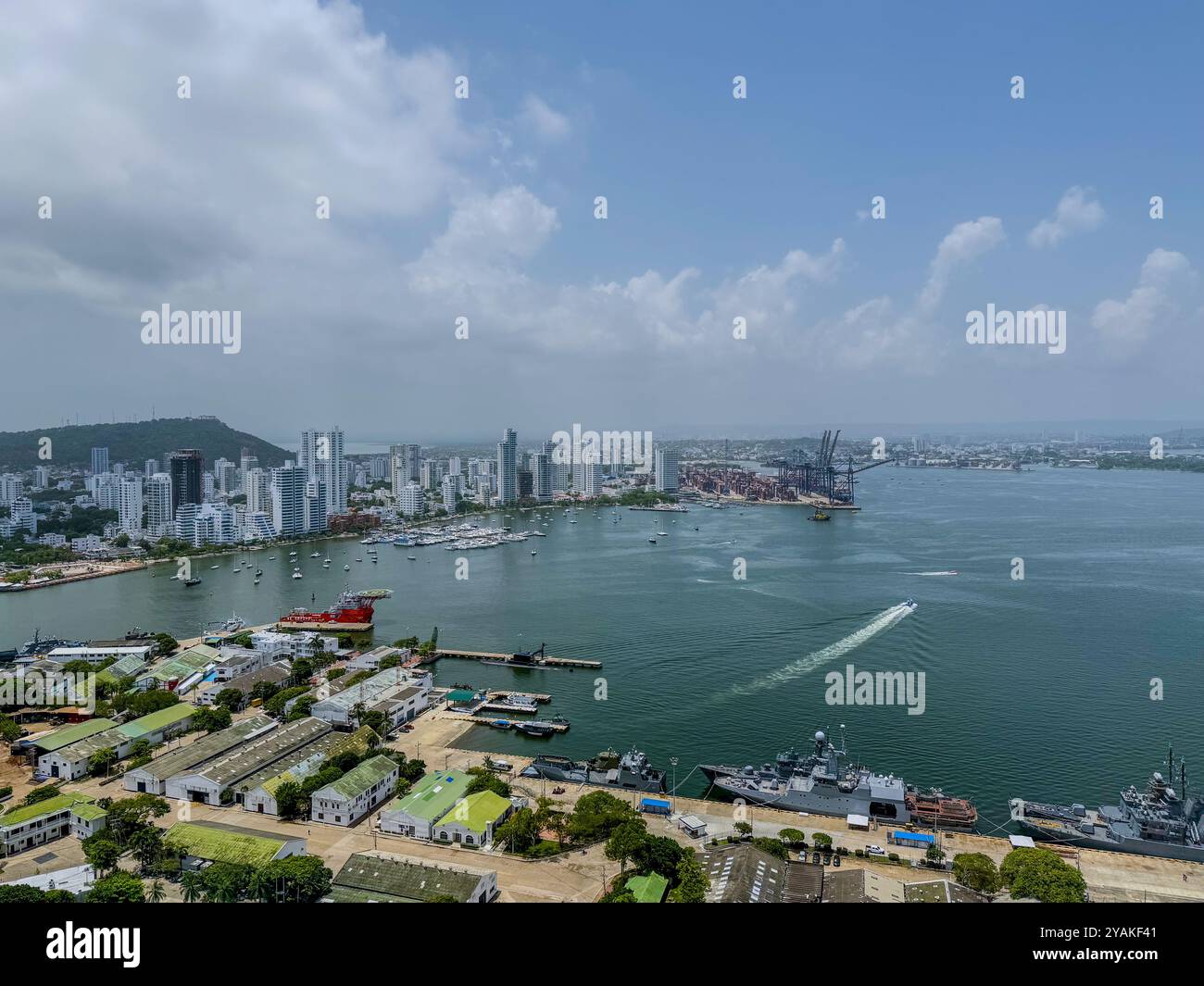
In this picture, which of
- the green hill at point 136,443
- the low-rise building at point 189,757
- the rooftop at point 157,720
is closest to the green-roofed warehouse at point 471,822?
the low-rise building at point 189,757

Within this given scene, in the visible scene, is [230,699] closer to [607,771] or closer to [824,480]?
[607,771]

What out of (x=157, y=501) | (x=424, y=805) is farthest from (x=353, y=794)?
(x=157, y=501)

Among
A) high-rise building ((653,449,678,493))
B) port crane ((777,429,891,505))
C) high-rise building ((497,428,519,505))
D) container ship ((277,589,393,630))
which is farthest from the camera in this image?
high-rise building ((653,449,678,493))

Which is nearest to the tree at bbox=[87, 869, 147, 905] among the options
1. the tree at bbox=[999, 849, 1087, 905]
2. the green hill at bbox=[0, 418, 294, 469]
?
the tree at bbox=[999, 849, 1087, 905]

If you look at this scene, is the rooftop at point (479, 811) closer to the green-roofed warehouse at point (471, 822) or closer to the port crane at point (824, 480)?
the green-roofed warehouse at point (471, 822)

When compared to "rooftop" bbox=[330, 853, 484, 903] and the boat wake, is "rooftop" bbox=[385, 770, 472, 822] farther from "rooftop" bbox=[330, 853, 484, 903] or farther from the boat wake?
the boat wake
